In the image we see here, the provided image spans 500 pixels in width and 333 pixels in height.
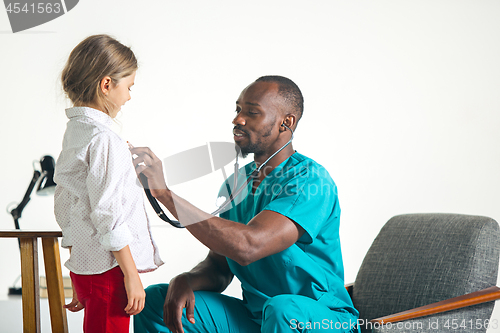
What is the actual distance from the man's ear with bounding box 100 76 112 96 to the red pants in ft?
1.30

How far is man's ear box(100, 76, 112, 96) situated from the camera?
98cm

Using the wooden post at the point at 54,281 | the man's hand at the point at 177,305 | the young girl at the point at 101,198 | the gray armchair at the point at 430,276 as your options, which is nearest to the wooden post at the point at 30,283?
the wooden post at the point at 54,281

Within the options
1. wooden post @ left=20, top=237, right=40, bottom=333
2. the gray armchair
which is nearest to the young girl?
wooden post @ left=20, top=237, right=40, bottom=333

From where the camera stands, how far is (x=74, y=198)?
0.97 m

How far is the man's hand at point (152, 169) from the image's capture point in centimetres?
85

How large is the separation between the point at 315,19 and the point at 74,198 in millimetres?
1948

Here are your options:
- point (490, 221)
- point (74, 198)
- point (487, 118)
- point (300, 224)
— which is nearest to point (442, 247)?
point (490, 221)

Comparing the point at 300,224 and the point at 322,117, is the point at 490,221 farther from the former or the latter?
the point at 322,117

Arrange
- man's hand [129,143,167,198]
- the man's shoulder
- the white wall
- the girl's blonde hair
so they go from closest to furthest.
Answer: man's hand [129,143,167,198], the girl's blonde hair, the man's shoulder, the white wall

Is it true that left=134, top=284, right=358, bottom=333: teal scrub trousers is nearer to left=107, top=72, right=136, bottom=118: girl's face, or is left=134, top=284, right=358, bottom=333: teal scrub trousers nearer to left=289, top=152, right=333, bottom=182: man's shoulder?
left=289, top=152, right=333, bottom=182: man's shoulder
